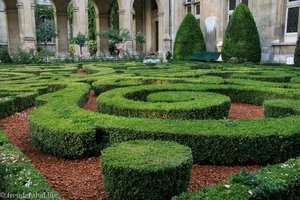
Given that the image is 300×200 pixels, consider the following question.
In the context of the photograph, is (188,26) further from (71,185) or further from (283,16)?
(71,185)

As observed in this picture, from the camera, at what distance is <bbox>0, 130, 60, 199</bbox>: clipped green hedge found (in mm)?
2301

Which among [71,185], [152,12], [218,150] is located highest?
[152,12]

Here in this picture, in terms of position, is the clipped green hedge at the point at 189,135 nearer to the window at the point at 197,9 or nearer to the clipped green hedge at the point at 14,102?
the clipped green hedge at the point at 14,102

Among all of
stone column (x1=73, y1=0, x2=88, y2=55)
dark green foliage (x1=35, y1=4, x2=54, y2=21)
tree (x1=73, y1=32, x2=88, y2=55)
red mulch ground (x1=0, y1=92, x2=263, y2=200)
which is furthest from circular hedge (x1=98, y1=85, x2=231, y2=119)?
dark green foliage (x1=35, y1=4, x2=54, y2=21)

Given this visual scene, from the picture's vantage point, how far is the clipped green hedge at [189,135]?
3510 millimetres

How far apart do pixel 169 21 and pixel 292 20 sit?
11.0 metres

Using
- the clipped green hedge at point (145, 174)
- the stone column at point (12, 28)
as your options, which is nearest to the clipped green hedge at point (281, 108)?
the clipped green hedge at point (145, 174)

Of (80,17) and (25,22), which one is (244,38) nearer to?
(80,17)

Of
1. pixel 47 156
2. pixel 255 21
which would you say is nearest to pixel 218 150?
pixel 47 156

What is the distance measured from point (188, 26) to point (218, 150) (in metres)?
16.5

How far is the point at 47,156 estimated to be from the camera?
4000 millimetres

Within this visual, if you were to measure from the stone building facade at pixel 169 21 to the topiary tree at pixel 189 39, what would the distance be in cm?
106

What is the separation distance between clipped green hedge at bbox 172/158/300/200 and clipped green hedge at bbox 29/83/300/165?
87 cm

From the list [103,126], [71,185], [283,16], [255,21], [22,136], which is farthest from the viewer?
[255,21]
